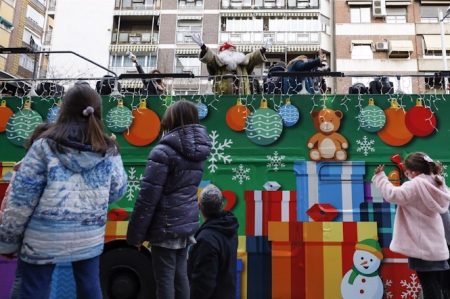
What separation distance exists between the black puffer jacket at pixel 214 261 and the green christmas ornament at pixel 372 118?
2.29m

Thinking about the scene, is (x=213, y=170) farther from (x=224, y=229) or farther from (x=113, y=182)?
(x=113, y=182)

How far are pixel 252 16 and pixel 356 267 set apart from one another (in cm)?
2247

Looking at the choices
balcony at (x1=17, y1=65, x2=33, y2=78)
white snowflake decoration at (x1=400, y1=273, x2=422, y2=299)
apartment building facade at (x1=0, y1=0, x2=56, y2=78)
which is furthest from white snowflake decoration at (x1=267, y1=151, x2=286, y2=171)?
balcony at (x1=17, y1=65, x2=33, y2=78)

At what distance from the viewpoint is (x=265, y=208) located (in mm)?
4176

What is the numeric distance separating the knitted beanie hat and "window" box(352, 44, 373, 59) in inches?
822

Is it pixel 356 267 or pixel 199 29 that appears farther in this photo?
pixel 199 29

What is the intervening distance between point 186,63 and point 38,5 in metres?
14.1

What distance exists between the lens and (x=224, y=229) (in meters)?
2.85

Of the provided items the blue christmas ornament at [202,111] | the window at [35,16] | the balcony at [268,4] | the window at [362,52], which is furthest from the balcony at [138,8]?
the blue christmas ornament at [202,111]

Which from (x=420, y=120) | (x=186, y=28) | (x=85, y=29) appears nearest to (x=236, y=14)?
(x=186, y=28)

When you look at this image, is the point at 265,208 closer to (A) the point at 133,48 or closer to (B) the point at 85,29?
(A) the point at 133,48

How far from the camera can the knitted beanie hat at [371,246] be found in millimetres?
4023

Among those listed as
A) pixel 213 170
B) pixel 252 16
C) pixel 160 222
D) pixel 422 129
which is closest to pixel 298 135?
pixel 213 170

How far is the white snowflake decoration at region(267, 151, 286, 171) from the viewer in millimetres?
4246
